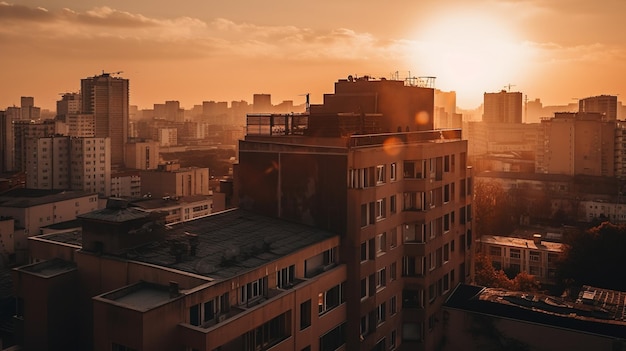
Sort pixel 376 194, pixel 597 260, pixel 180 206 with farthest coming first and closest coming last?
pixel 180 206 < pixel 597 260 < pixel 376 194

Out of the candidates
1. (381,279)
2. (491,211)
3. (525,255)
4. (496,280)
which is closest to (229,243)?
(381,279)

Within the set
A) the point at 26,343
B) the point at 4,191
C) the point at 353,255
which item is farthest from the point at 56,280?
the point at 4,191

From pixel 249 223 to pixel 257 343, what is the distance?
260 inches

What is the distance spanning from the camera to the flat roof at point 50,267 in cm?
1864

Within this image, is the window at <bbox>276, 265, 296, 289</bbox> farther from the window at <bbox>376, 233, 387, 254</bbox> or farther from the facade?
the facade

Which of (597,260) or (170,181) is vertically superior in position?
(170,181)

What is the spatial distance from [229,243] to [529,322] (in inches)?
552

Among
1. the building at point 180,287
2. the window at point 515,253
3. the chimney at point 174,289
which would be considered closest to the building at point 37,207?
the window at point 515,253

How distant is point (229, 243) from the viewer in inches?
790

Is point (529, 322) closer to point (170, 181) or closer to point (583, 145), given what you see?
point (170, 181)

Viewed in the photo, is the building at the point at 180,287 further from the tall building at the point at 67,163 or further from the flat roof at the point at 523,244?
the tall building at the point at 67,163

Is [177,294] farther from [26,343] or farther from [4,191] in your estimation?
[4,191]

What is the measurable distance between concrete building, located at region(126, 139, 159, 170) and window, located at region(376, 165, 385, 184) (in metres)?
127

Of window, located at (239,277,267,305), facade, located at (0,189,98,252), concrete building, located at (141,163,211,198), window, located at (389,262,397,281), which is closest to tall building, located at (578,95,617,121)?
concrete building, located at (141,163,211,198)
